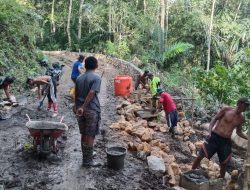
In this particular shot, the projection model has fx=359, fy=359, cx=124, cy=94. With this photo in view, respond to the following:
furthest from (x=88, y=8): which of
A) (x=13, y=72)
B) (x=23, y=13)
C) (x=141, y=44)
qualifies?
(x=13, y=72)

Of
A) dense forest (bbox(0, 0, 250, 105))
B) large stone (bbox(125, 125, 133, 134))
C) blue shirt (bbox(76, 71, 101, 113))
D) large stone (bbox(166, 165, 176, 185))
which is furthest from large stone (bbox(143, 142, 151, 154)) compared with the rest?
dense forest (bbox(0, 0, 250, 105))

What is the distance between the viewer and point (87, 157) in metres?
6.20

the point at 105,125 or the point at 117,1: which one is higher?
the point at 117,1

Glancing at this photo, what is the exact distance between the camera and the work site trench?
5840 millimetres

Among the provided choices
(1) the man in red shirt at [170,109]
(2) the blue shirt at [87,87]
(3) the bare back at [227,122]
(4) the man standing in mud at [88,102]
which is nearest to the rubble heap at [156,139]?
(1) the man in red shirt at [170,109]

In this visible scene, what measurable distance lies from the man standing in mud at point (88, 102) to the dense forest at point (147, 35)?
725 cm

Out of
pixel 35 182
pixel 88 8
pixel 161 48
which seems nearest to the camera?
pixel 35 182

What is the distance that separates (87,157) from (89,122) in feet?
2.27

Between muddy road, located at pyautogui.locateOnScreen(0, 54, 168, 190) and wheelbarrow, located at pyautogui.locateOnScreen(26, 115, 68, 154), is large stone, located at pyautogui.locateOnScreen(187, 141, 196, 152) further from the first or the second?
wheelbarrow, located at pyautogui.locateOnScreen(26, 115, 68, 154)

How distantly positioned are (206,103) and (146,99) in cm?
261

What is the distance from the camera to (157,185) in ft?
20.8

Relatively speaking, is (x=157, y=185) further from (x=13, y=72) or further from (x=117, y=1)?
(x=117, y=1)

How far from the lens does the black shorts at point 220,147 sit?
21.6ft

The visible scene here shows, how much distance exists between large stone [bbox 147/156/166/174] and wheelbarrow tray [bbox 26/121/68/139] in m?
1.80
